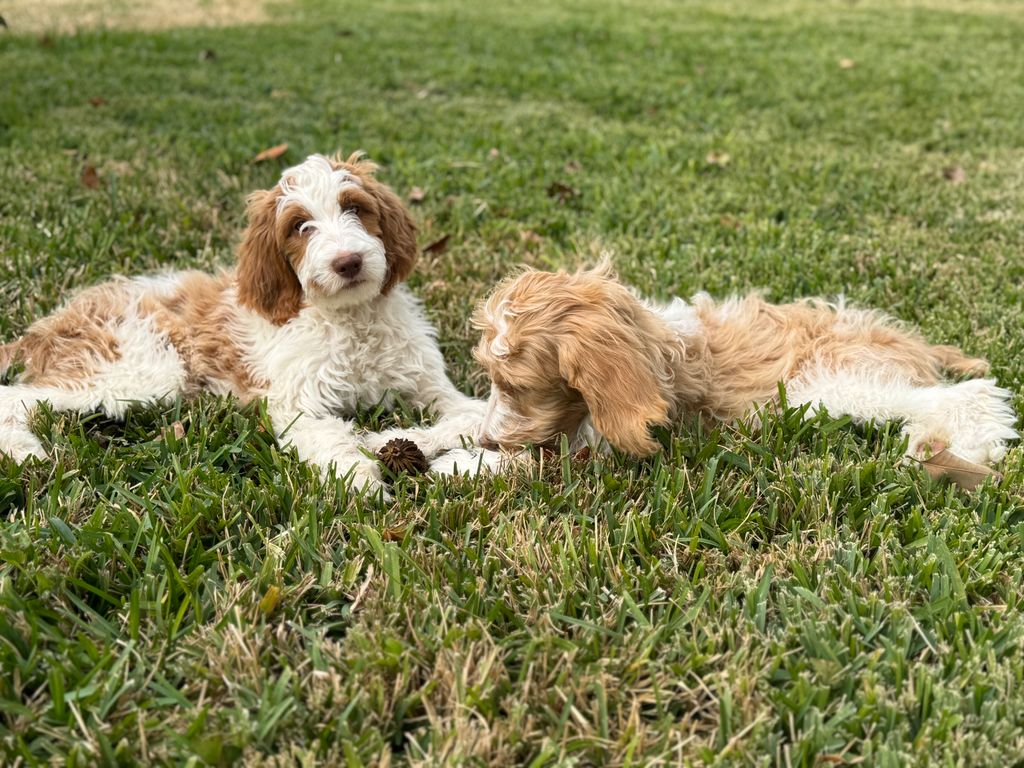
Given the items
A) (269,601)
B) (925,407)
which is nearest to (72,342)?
(269,601)

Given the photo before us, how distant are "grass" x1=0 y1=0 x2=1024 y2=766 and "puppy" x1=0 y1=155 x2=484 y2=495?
0.59 ft

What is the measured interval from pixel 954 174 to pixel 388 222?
561cm

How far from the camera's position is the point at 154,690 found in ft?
8.00

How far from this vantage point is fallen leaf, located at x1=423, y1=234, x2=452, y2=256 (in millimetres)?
5922

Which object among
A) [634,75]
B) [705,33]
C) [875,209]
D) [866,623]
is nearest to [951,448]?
[866,623]

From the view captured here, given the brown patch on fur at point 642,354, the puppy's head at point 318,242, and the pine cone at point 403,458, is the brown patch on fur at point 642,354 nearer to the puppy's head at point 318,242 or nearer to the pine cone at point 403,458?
the pine cone at point 403,458

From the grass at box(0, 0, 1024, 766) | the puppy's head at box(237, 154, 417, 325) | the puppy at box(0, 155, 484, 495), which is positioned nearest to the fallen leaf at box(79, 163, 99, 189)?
the grass at box(0, 0, 1024, 766)

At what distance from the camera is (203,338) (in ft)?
14.3

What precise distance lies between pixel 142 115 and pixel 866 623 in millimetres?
8159

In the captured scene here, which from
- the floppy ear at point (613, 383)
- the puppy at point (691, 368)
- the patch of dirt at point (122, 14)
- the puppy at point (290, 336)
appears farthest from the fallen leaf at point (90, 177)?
the patch of dirt at point (122, 14)

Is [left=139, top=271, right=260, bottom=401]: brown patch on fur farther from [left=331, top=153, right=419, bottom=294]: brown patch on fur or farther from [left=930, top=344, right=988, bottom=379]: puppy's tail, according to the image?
[left=930, top=344, right=988, bottom=379]: puppy's tail

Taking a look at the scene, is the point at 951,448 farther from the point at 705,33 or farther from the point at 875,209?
the point at 705,33

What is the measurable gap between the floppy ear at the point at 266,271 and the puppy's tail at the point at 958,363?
308 centimetres

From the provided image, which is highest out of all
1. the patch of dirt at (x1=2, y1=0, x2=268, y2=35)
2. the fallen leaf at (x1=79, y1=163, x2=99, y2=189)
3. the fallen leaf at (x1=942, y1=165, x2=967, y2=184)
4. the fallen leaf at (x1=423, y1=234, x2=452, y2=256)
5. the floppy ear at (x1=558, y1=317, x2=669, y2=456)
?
the patch of dirt at (x1=2, y1=0, x2=268, y2=35)
